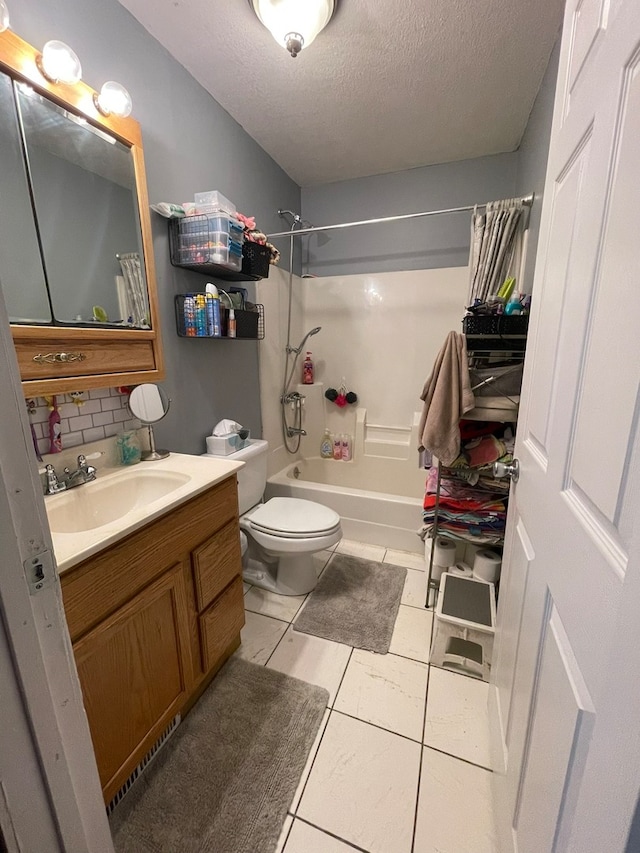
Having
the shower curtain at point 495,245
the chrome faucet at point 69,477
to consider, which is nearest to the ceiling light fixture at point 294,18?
the shower curtain at point 495,245

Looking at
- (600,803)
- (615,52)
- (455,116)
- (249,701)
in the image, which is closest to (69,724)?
(600,803)

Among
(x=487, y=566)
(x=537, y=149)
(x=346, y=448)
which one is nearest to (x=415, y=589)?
(x=487, y=566)

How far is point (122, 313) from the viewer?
1223 millimetres

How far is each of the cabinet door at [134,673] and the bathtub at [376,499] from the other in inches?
49.6

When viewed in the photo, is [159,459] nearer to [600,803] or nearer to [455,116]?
[600,803]

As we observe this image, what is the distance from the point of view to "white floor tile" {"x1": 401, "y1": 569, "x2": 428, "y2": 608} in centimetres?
176

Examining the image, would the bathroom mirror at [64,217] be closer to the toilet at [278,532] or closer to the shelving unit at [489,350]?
the toilet at [278,532]

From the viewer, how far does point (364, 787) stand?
3.34 ft

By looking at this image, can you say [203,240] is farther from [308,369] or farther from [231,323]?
[308,369]

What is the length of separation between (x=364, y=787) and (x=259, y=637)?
684 mm

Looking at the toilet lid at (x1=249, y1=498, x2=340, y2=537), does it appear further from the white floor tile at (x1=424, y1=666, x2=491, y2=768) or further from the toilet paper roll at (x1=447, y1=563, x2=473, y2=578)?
the white floor tile at (x1=424, y1=666, x2=491, y2=768)

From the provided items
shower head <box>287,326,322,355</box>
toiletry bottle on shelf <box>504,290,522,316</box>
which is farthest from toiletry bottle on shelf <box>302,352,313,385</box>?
toiletry bottle on shelf <box>504,290,522,316</box>

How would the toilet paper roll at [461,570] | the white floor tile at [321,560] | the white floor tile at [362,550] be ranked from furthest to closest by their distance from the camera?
the white floor tile at [362,550], the white floor tile at [321,560], the toilet paper roll at [461,570]

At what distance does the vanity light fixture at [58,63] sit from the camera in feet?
3.01
